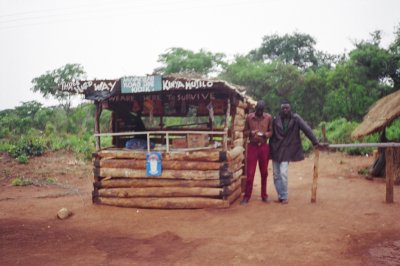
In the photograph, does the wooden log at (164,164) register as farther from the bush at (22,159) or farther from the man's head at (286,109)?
the bush at (22,159)

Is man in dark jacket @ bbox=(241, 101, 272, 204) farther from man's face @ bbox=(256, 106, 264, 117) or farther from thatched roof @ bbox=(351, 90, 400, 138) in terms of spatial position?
thatched roof @ bbox=(351, 90, 400, 138)

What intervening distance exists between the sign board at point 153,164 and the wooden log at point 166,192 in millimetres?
359

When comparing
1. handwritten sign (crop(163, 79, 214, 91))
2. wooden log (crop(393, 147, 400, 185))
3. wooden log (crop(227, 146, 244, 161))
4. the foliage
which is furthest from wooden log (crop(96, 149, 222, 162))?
wooden log (crop(393, 147, 400, 185))

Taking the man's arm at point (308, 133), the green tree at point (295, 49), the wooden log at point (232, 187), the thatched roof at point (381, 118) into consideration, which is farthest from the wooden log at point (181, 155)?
the green tree at point (295, 49)

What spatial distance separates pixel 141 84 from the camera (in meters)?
8.03

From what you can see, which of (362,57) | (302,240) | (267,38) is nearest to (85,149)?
(302,240)

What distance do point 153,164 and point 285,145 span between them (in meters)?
2.90

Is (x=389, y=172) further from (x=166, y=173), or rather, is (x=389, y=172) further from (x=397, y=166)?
(x=166, y=173)

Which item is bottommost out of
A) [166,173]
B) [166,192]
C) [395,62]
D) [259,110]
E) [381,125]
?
[166,192]

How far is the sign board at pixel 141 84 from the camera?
25.8 ft

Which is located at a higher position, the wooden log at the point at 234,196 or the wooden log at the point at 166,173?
the wooden log at the point at 166,173

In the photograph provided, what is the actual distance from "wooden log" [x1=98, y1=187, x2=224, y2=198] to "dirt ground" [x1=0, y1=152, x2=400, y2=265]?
1.19ft

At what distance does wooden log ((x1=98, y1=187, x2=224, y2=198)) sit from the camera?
7.86 metres

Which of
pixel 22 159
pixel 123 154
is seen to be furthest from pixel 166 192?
pixel 22 159
